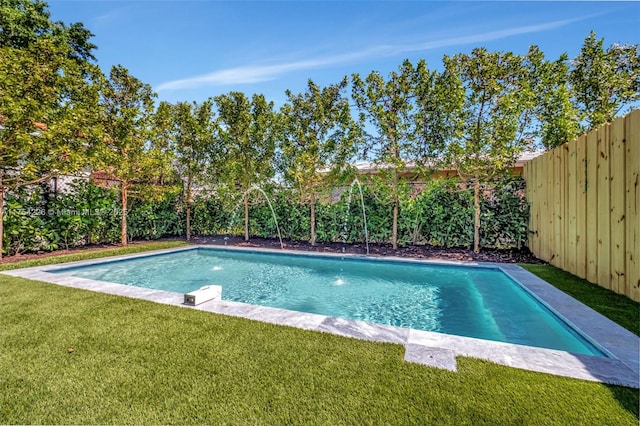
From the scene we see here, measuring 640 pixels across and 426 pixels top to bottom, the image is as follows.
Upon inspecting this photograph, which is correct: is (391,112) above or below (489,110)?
above

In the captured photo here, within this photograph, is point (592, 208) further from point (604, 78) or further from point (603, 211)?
point (604, 78)

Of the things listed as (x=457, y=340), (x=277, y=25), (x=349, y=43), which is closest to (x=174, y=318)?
(x=457, y=340)

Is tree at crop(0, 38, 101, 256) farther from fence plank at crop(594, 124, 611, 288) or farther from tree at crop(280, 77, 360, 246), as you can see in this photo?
fence plank at crop(594, 124, 611, 288)

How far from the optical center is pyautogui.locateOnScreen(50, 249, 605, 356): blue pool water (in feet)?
14.9

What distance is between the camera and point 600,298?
15.6 feet

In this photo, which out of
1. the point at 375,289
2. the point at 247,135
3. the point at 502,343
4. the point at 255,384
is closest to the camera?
the point at 255,384

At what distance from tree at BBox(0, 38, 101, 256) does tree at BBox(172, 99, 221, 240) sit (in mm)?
3537

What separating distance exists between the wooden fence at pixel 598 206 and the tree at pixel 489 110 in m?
1.21

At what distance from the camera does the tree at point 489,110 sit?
8.45 metres

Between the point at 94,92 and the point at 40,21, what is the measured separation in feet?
44.9

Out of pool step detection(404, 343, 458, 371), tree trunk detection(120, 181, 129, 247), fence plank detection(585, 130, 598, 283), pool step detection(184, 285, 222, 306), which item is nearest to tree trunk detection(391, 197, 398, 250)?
fence plank detection(585, 130, 598, 283)

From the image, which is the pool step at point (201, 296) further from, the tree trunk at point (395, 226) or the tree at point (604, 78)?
the tree at point (604, 78)

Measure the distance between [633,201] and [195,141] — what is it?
12.9 meters

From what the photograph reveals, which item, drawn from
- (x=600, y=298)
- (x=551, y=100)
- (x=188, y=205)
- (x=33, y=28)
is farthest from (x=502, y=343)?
(x=33, y=28)
